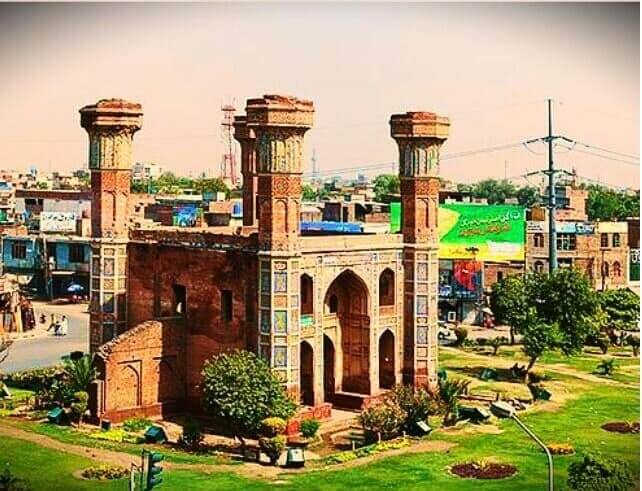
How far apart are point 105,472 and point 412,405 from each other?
6610 mm

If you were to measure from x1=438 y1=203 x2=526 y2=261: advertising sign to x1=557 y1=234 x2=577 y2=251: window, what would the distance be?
2.56 m

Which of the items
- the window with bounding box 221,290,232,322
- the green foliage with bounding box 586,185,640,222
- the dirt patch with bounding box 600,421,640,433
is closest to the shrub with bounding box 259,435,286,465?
the window with bounding box 221,290,232,322

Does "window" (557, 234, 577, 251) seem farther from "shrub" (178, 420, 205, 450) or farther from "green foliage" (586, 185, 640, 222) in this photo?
"shrub" (178, 420, 205, 450)

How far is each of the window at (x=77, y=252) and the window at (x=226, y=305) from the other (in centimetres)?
2452

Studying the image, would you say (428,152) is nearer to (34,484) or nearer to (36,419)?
(36,419)

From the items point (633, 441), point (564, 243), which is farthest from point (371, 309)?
point (564, 243)

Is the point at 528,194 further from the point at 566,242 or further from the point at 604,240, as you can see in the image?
the point at 566,242

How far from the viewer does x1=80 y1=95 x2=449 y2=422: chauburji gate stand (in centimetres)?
2225

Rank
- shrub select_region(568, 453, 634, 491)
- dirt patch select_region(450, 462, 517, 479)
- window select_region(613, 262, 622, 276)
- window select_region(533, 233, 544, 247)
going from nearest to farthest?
shrub select_region(568, 453, 634, 491), dirt patch select_region(450, 462, 517, 479), window select_region(533, 233, 544, 247), window select_region(613, 262, 622, 276)

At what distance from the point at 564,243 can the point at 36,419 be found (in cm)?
2627

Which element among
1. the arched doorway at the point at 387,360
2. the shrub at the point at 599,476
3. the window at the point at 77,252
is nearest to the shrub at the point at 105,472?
the shrub at the point at 599,476

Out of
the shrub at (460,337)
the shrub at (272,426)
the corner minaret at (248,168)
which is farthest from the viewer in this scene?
the shrub at (460,337)

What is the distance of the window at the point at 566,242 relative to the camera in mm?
43094

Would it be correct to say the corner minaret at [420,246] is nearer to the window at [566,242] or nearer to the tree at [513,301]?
the tree at [513,301]
